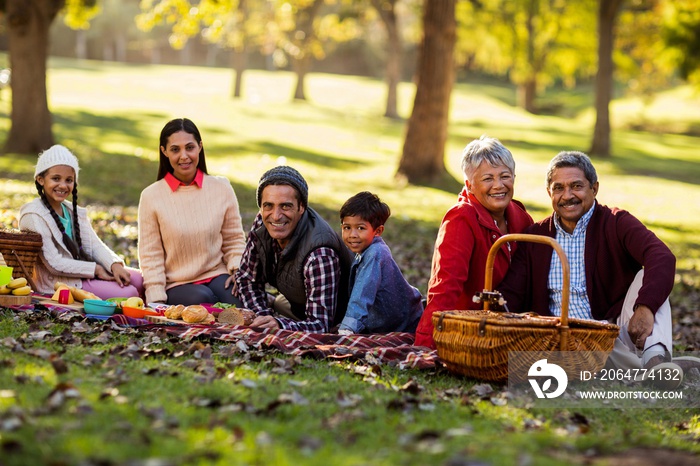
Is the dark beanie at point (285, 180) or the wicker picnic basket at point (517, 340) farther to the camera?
the dark beanie at point (285, 180)

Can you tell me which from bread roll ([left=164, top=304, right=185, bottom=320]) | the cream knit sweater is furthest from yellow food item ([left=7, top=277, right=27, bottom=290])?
bread roll ([left=164, top=304, right=185, bottom=320])

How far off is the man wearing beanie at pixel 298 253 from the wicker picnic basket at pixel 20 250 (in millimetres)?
2107

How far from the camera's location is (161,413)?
4.88 m

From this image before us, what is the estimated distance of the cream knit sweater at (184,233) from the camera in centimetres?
848

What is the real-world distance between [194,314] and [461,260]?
2.35m

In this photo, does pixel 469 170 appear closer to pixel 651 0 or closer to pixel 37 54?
pixel 37 54

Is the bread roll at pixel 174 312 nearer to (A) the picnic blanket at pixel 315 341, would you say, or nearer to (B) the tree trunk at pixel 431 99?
(A) the picnic blanket at pixel 315 341

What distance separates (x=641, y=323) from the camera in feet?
21.8

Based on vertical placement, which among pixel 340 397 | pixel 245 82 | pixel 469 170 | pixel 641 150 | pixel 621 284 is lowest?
pixel 340 397

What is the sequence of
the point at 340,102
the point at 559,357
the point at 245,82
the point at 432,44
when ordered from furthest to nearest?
the point at 245,82
the point at 340,102
the point at 432,44
the point at 559,357

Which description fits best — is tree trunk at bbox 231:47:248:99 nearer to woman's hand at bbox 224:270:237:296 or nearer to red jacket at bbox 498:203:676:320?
woman's hand at bbox 224:270:237:296

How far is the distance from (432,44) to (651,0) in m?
18.1

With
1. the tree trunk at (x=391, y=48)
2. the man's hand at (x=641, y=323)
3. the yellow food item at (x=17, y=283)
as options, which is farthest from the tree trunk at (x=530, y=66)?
the yellow food item at (x=17, y=283)

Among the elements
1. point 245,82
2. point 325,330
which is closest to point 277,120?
point 245,82
